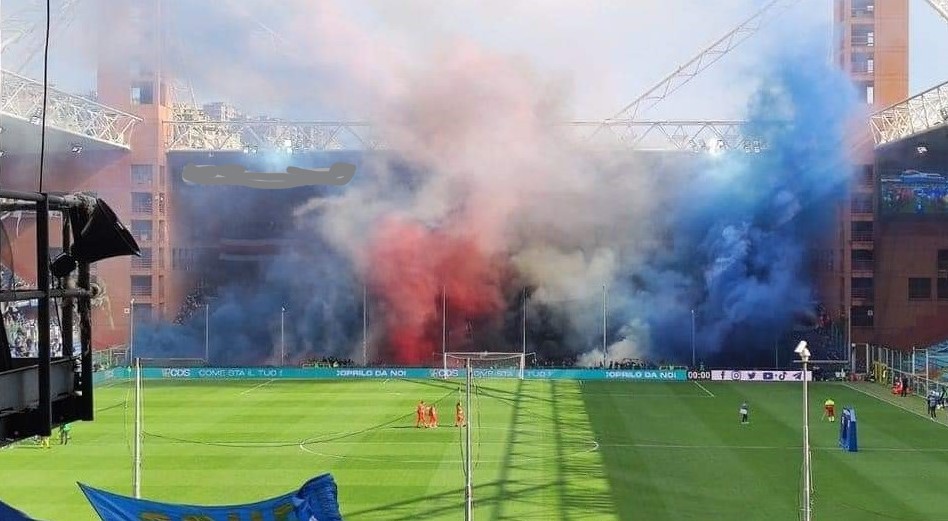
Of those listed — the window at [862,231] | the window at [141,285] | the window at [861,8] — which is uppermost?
the window at [861,8]

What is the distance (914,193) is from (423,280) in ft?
90.1

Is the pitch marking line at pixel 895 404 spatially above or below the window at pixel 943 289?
below

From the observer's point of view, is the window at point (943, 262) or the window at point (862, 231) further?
the window at point (862, 231)

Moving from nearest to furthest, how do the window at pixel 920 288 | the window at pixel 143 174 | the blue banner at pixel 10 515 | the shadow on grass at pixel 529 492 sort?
the blue banner at pixel 10 515
the shadow on grass at pixel 529 492
the window at pixel 920 288
the window at pixel 143 174

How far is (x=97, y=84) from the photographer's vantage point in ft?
187

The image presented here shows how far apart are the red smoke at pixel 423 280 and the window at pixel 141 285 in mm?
12656

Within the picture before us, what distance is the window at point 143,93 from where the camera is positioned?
58.5 m

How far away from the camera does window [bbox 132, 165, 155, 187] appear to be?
5906 cm

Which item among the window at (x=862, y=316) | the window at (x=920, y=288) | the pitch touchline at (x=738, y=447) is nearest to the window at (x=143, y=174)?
the pitch touchline at (x=738, y=447)

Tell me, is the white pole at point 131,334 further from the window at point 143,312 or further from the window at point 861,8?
the window at point 861,8

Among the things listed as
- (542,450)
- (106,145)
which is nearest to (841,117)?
(542,450)

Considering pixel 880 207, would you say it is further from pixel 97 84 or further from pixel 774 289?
pixel 97 84

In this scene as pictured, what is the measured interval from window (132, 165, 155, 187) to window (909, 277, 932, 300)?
4312 centimetres

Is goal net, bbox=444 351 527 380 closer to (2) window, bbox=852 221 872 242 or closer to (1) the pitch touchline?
(2) window, bbox=852 221 872 242
